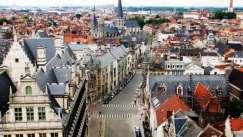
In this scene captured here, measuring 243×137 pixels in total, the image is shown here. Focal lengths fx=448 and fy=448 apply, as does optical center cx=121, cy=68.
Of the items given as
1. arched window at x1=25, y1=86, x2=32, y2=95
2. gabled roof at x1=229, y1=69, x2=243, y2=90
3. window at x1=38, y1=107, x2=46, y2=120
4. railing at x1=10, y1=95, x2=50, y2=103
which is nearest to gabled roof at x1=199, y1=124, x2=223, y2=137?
window at x1=38, y1=107, x2=46, y2=120

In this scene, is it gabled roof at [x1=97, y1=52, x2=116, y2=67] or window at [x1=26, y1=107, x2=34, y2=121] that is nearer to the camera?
window at [x1=26, y1=107, x2=34, y2=121]

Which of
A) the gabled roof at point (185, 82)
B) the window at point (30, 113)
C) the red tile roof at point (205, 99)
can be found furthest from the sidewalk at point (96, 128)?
the window at point (30, 113)

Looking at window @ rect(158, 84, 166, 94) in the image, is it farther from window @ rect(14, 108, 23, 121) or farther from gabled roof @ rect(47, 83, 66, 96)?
window @ rect(14, 108, 23, 121)

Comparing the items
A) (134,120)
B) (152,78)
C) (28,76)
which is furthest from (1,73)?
(134,120)

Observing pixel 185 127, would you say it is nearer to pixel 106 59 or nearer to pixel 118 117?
pixel 118 117

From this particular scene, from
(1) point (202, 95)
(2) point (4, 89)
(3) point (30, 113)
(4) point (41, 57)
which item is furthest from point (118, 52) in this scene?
(3) point (30, 113)

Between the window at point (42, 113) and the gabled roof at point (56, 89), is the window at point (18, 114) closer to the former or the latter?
Answer: the window at point (42, 113)
